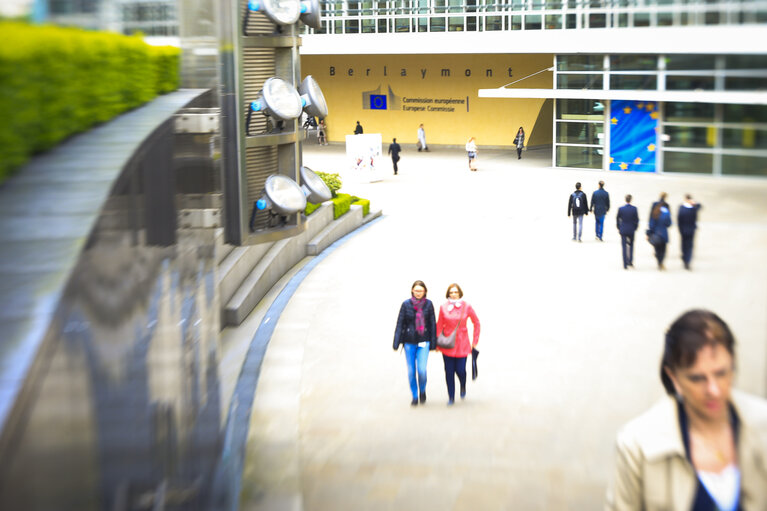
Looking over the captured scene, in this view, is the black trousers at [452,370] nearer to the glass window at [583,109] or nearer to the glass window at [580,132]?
the glass window at [580,132]

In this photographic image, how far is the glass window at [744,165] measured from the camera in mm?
4461

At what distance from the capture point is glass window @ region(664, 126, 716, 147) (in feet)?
16.4

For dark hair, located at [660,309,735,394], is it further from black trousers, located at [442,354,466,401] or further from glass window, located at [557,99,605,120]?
glass window, located at [557,99,605,120]

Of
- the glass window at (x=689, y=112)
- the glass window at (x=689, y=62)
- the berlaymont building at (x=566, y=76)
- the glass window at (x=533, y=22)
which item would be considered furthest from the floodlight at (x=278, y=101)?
the glass window at (x=533, y=22)

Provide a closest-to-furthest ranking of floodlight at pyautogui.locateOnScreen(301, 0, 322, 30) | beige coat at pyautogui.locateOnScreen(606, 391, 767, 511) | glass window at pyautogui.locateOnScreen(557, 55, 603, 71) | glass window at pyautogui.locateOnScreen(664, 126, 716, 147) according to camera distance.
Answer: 1. beige coat at pyautogui.locateOnScreen(606, 391, 767, 511)
2. glass window at pyautogui.locateOnScreen(664, 126, 716, 147)
3. floodlight at pyautogui.locateOnScreen(301, 0, 322, 30)
4. glass window at pyautogui.locateOnScreen(557, 55, 603, 71)

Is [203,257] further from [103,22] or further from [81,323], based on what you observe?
[81,323]

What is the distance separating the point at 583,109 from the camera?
3070 cm

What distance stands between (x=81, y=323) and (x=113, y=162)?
83 cm

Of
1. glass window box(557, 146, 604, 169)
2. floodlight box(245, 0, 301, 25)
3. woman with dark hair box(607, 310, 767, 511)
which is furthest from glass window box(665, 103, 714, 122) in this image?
glass window box(557, 146, 604, 169)

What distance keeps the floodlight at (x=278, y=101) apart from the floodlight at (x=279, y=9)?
962 millimetres

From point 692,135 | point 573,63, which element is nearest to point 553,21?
point 573,63

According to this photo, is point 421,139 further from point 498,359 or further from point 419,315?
point 419,315

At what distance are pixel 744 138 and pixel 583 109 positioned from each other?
87.9 ft

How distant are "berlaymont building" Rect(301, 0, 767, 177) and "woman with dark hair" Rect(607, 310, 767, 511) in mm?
1596
